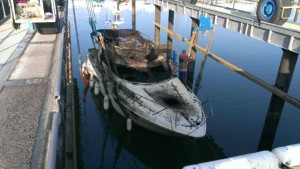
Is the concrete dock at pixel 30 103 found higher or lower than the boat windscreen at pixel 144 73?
higher

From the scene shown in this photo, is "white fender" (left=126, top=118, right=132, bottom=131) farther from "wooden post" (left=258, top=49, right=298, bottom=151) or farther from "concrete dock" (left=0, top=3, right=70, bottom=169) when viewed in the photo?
"wooden post" (left=258, top=49, right=298, bottom=151)

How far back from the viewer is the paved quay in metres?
7.99

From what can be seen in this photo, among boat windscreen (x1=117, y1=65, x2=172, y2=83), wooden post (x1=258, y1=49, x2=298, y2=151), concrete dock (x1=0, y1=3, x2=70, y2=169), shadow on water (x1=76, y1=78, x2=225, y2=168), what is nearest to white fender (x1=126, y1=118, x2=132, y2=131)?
shadow on water (x1=76, y1=78, x2=225, y2=168)

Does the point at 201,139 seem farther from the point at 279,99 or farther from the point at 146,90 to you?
the point at 279,99

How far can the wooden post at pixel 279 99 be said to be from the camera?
1330cm

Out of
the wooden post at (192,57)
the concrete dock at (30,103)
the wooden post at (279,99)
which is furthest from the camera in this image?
the wooden post at (192,57)

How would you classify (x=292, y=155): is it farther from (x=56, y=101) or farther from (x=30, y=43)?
(x=30, y=43)

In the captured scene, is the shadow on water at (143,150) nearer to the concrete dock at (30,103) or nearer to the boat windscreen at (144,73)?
the boat windscreen at (144,73)

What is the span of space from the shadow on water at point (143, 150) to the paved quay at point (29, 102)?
537 cm

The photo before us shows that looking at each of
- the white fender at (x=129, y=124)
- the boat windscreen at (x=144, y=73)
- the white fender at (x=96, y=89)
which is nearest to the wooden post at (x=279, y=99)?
the boat windscreen at (x=144, y=73)

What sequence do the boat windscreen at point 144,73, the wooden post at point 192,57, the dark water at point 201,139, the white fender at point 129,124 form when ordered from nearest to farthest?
the dark water at point 201,139 < the white fender at point 129,124 < the boat windscreen at point 144,73 < the wooden post at point 192,57

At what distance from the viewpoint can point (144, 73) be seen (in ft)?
→ 66.1

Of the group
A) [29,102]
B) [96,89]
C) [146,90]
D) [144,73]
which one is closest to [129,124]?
[146,90]

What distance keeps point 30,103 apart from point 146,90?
7871 mm
